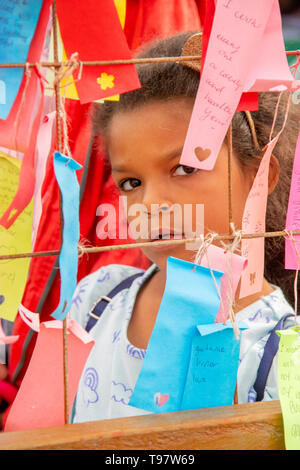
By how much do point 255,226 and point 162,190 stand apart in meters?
0.24

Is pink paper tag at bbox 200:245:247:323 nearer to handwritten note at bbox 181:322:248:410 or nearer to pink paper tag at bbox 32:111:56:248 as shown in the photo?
handwritten note at bbox 181:322:248:410

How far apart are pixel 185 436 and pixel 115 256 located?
2.80 ft

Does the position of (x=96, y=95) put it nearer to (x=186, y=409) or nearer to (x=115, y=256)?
(x=186, y=409)

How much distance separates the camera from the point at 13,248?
2.15 ft

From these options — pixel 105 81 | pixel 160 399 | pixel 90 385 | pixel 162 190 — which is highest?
pixel 105 81

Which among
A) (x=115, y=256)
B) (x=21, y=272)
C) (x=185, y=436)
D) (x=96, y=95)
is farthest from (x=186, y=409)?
(x=115, y=256)

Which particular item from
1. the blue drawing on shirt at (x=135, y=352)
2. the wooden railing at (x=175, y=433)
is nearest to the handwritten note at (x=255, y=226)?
the wooden railing at (x=175, y=433)

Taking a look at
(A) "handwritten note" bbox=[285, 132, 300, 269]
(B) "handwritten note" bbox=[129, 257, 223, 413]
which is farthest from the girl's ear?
(B) "handwritten note" bbox=[129, 257, 223, 413]

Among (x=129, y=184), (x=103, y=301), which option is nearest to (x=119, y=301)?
(x=103, y=301)

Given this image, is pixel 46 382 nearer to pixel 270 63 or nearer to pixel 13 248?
pixel 13 248

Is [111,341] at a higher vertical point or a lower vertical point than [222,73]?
lower

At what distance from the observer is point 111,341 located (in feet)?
3.58

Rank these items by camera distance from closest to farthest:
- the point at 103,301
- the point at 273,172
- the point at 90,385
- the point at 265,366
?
the point at 265,366, the point at 273,172, the point at 90,385, the point at 103,301

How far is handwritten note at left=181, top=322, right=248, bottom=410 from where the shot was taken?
0.63 m
